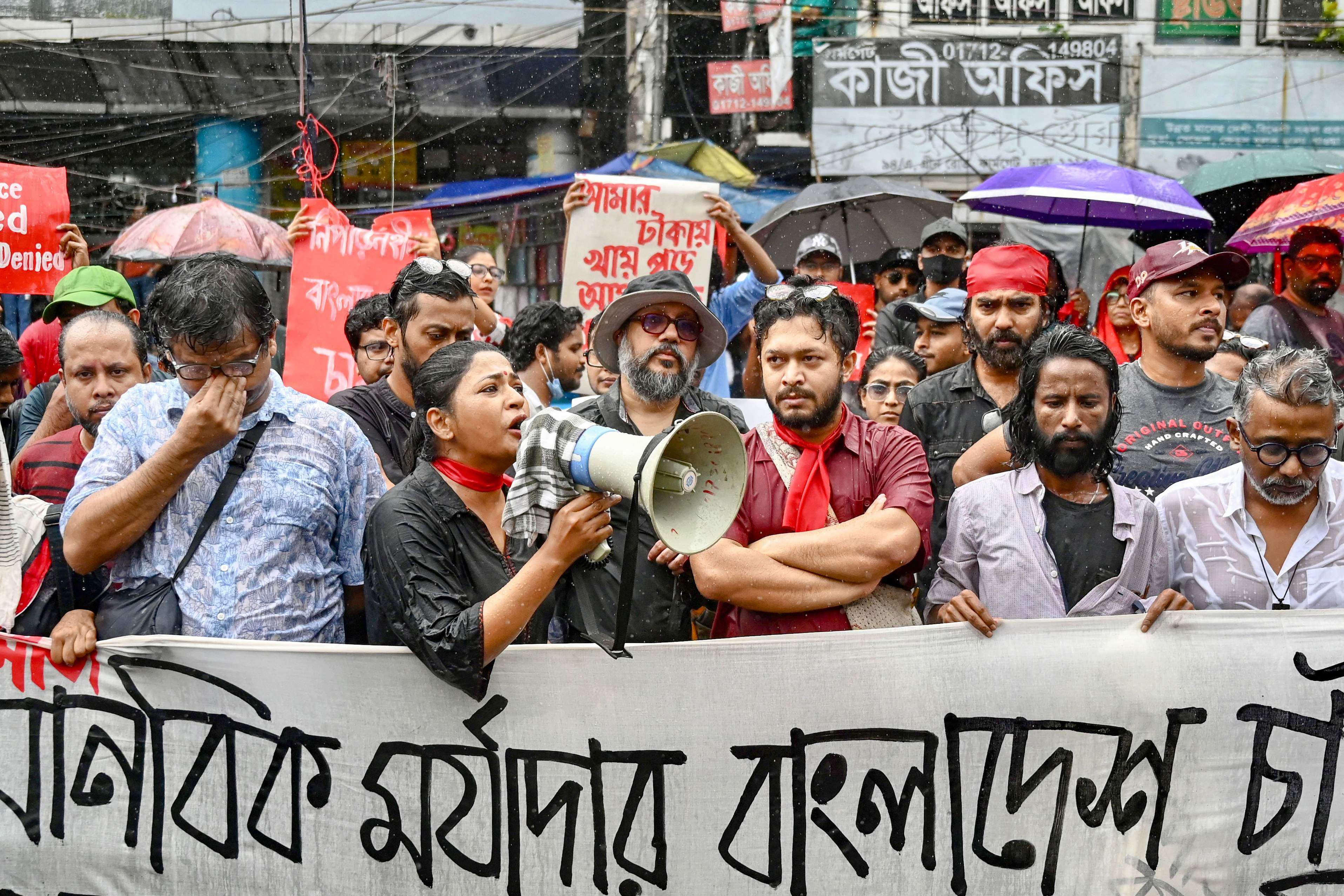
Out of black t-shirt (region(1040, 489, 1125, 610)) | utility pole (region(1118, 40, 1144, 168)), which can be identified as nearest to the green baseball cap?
black t-shirt (region(1040, 489, 1125, 610))

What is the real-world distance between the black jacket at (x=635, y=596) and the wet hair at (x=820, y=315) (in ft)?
1.89

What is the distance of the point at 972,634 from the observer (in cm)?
332

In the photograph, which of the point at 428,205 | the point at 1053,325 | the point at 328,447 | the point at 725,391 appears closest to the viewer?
the point at 328,447

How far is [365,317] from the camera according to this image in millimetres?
5281

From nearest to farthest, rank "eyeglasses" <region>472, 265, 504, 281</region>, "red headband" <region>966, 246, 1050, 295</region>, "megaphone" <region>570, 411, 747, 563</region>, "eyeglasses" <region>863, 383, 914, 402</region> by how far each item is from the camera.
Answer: "megaphone" <region>570, 411, 747, 563</region> → "red headband" <region>966, 246, 1050, 295</region> → "eyeglasses" <region>863, 383, 914, 402</region> → "eyeglasses" <region>472, 265, 504, 281</region>

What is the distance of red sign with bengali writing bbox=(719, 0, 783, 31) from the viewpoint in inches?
651

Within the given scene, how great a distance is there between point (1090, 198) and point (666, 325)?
383 cm

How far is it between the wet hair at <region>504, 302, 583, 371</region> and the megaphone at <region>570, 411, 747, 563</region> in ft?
10.2

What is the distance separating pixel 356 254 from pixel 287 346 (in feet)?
1.83

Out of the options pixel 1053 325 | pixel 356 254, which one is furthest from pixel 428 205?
→ pixel 1053 325

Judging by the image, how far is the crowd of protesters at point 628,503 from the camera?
10.3 ft

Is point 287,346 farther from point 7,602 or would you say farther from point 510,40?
point 510,40

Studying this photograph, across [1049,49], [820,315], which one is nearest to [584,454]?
[820,315]

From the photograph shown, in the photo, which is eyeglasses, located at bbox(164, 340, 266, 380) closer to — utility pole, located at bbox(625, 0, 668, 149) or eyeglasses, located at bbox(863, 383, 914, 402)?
eyeglasses, located at bbox(863, 383, 914, 402)
